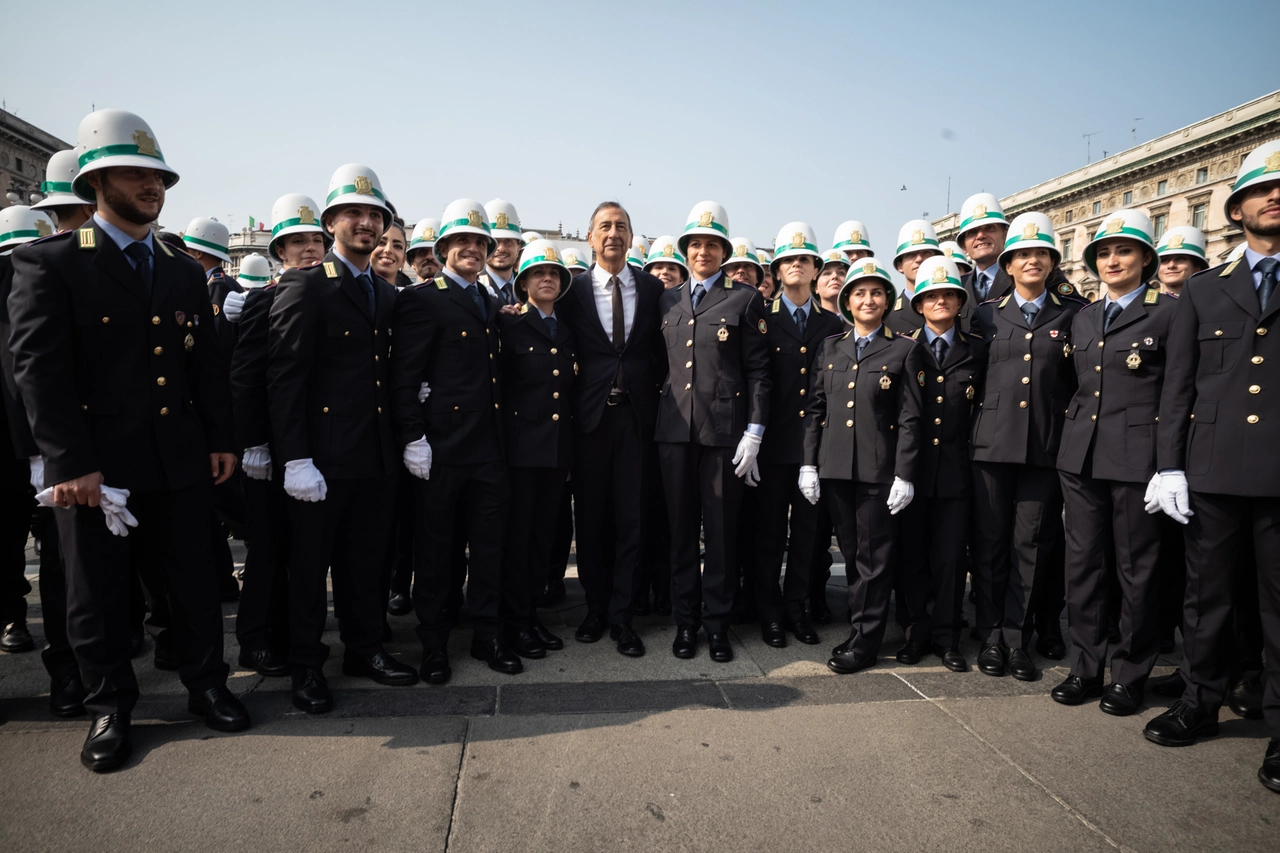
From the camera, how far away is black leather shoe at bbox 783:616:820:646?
4719mm

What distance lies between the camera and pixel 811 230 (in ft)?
18.1

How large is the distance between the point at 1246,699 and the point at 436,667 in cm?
426

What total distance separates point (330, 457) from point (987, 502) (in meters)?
3.74

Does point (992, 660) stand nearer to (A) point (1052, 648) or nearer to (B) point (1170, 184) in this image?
(A) point (1052, 648)

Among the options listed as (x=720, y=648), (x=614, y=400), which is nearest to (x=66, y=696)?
(x=614, y=400)

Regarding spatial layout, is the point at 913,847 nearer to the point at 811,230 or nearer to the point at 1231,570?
the point at 1231,570

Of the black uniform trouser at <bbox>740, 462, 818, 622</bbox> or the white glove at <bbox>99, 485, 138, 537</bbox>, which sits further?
the black uniform trouser at <bbox>740, 462, 818, 622</bbox>

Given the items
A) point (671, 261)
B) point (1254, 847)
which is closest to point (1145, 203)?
point (671, 261)

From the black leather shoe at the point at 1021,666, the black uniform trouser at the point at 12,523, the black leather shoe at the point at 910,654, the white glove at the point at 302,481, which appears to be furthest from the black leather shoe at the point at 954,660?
the black uniform trouser at the point at 12,523

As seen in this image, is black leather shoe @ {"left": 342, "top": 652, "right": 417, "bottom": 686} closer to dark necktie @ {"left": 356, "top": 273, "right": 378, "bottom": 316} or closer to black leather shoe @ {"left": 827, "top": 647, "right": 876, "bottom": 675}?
dark necktie @ {"left": 356, "top": 273, "right": 378, "bottom": 316}

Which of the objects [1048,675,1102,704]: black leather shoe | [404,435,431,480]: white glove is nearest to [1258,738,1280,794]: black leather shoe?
[1048,675,1102,704]: black leather shoe

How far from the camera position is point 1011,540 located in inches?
175

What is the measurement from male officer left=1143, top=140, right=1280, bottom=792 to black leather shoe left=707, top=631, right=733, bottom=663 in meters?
2.10

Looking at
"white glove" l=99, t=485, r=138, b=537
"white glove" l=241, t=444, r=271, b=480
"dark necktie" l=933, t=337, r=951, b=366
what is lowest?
"white glove" l=99, t=485, r=138, b=537
